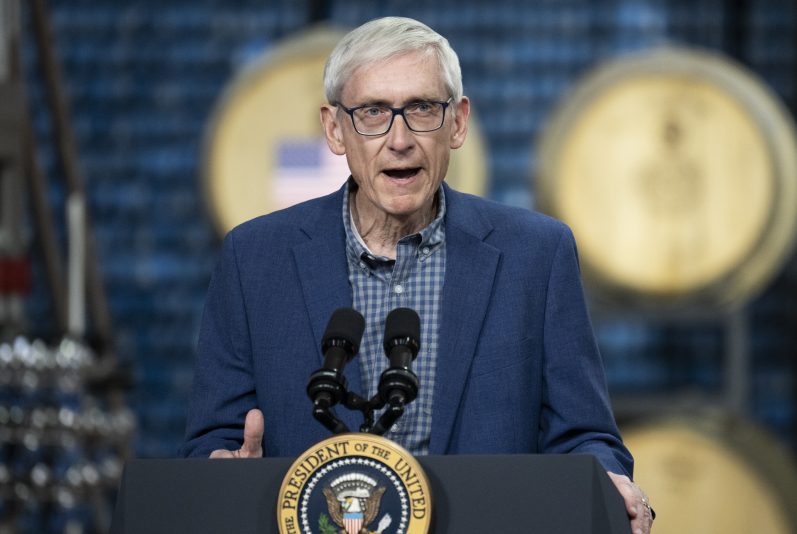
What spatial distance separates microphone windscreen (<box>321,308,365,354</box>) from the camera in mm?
1136

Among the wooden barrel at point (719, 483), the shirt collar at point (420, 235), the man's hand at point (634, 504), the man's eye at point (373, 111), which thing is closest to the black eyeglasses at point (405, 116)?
the man's eye at point (373, 111)

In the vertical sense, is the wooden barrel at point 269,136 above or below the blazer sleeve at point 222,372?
below

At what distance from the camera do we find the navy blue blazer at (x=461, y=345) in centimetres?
133

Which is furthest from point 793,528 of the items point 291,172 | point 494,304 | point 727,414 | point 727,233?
point 494,304

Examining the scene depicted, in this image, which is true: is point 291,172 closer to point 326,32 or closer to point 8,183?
point 326,32

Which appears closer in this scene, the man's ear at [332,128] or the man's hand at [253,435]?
the man's hand at [253,435]

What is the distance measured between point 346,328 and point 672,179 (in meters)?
2.44

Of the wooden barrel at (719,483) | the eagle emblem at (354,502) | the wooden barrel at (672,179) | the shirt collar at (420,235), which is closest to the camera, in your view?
the eagle emblem at (354,502)

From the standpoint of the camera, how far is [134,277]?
14.3ft

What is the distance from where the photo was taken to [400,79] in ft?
4.31

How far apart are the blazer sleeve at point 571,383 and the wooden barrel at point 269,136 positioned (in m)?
2.19

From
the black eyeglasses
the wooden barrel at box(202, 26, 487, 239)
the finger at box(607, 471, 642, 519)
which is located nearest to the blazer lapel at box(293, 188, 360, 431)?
the black eyeglasses

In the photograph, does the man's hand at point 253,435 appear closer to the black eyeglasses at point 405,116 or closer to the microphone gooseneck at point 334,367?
A: the microphone gooseneck at point 334,367

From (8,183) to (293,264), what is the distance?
1.33 metres
